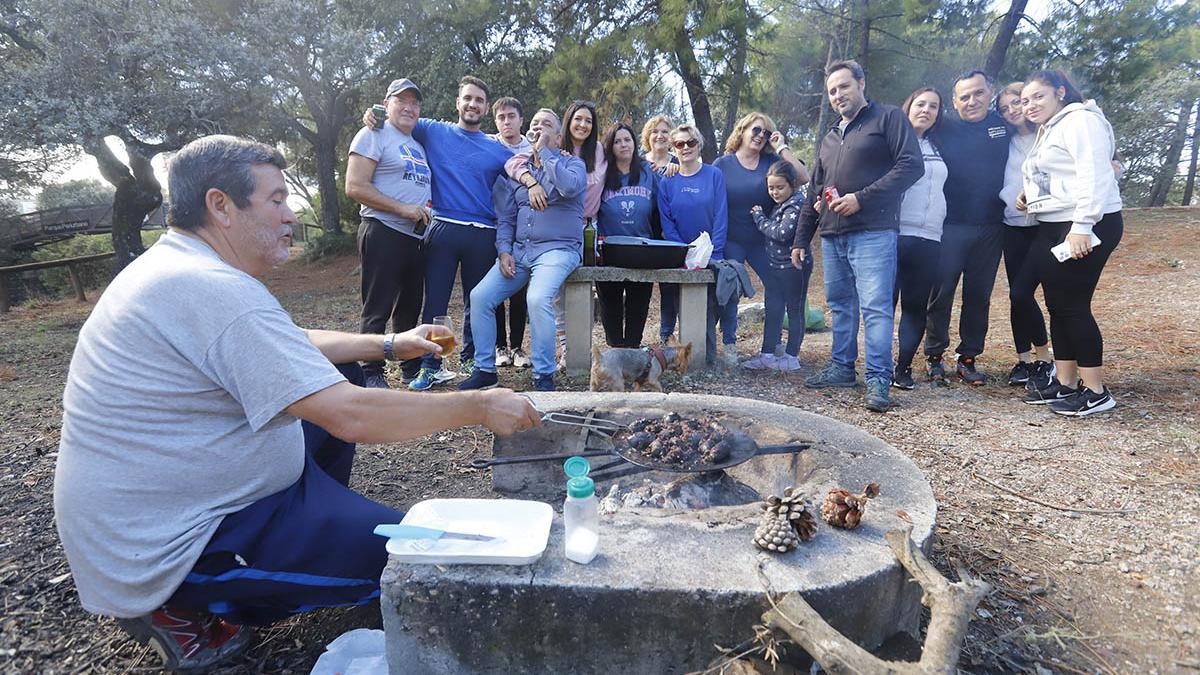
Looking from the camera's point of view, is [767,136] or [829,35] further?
[829,35]

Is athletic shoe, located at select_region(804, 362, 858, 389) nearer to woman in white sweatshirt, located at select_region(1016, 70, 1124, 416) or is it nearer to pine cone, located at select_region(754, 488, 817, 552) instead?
woman in white sweatshirt, located at select_region(1016, 70, 1124, 416)

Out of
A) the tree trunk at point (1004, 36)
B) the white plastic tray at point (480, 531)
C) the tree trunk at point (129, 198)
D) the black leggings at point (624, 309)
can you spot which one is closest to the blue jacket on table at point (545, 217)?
the black leggings at point (624, 309)

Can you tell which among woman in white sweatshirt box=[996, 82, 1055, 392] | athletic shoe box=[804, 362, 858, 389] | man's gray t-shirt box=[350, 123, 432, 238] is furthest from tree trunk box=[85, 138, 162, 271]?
woman in white sweatshirt box=[996, 82, 1055, 392]

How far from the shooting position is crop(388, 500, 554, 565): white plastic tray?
1.60 m

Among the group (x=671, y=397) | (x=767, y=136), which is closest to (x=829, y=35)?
(x=767, y=136)

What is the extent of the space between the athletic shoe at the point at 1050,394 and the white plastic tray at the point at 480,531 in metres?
3.74

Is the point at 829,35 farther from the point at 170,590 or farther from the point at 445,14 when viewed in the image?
the point at 170,590

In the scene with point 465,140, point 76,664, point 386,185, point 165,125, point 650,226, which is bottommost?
point 76,664

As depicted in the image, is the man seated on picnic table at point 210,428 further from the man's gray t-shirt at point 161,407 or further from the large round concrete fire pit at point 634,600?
the large round concrete fire pit at point 634,600

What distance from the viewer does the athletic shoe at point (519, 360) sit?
5.09 m

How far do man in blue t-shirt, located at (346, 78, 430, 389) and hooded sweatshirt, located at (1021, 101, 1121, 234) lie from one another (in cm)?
401

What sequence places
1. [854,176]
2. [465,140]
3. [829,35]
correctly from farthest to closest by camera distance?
[829,35] < [465,140] < [854,176]

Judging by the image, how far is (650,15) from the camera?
982 centimetres

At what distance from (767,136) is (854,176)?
3.88 ft
